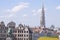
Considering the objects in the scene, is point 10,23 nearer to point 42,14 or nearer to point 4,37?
point 4,37

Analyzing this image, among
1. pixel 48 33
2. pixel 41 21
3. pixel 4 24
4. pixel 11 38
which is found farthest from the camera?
pixel 41 21

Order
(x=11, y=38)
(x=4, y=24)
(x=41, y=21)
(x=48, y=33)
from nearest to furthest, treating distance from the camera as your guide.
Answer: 1. (x=11, y=38)
2. (x=4, y=24)
3. (x=48, y=33)
4. (x=41, y=21)

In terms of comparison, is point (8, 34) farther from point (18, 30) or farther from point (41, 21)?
point (41, 21)

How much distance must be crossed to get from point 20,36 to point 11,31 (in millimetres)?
2008

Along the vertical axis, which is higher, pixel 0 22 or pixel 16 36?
pixel 0 22

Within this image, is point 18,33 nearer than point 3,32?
No

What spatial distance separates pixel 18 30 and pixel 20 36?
1.13 m

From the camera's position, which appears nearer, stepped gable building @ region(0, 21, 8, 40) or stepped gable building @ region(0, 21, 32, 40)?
stepped gable building @ region(0, 21, 8, 40)

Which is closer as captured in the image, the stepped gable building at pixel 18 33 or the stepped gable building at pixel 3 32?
the stepped gable building at pixel 3 32

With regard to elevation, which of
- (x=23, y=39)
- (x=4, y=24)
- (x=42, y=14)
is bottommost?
(x=23, y=39)

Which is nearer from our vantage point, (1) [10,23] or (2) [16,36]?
(2) [16,36]

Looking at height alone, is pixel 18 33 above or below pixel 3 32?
below

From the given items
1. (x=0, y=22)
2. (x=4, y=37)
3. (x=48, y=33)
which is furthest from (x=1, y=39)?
(x=48, y=33)

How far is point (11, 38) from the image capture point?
37250 millimetres
